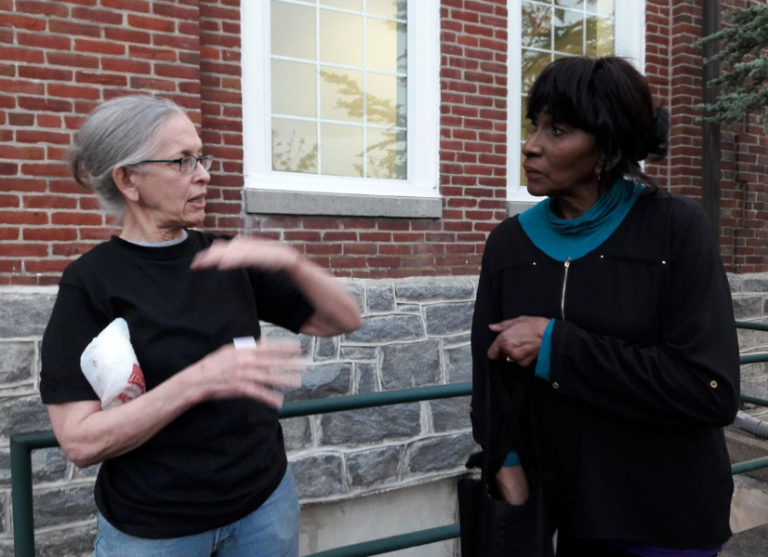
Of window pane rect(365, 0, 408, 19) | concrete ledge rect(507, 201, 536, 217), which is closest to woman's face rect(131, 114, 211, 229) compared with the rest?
window pane rect(365, 0, 408, 19)

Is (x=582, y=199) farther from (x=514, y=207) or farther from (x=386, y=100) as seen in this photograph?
(x=514, y=207)

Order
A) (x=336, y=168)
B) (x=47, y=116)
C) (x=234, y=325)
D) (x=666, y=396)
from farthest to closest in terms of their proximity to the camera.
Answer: (x=336, y=168)
(x=47, y=116)
(x=234, y=325)
(x=666, y=396)

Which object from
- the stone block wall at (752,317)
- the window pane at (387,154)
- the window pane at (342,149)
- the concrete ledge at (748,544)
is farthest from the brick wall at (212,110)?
the concrete ledge at (748,544)

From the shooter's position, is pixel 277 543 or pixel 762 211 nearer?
pixel 277 543

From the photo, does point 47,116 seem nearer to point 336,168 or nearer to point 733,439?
point 336,168

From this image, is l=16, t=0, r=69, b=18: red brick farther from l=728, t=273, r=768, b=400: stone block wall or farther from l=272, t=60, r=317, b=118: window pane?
l=728, t=273, r=768, b=400: stone block wall

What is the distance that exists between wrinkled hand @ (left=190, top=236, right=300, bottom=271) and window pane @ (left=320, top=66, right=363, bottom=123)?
3.14 m

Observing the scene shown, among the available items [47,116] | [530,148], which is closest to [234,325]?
[530,148]

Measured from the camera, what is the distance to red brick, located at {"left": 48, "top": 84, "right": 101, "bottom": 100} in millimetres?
3430

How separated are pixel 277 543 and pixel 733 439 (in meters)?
4.74

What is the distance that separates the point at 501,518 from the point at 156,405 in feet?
2.55

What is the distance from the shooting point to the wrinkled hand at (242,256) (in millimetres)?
1421

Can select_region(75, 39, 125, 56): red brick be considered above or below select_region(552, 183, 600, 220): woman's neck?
above

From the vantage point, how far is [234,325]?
1.52 m
